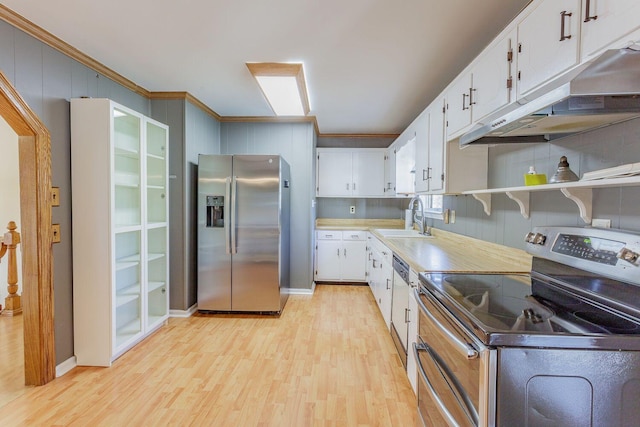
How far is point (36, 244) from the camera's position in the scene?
6.73ft

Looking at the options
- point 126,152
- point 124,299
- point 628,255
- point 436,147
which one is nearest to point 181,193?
point 126,152

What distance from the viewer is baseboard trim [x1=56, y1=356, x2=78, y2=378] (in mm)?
2229

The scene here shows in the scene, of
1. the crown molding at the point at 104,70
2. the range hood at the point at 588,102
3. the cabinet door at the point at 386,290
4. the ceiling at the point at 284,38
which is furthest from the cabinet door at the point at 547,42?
the crown molding at the point at 104,70

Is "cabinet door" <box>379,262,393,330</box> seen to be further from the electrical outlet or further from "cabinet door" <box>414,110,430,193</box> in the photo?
the electrical outlet

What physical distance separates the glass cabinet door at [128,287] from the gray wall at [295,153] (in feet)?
6.01

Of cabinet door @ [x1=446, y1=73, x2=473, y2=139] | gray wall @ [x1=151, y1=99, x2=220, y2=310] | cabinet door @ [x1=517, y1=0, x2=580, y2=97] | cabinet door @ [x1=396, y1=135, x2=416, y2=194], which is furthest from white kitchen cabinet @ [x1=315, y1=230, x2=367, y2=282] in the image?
cabinet door @ [x1=517, y1=0, x2=580, y2=97]

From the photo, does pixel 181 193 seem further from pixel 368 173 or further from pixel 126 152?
pixel 368 173

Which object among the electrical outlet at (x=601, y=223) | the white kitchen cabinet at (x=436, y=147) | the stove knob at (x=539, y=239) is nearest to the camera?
the electrical outlet at (x=601, y=223)

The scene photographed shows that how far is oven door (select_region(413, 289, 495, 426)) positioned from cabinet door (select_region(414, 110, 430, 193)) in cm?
146

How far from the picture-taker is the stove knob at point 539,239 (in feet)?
5.07

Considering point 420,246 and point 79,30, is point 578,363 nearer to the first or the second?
point 420,246

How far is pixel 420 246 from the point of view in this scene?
266 centimetres

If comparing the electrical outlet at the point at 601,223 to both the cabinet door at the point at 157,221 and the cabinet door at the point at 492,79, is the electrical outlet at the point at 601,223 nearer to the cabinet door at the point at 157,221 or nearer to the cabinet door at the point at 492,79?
→ the cabinet door at the point at 492,79

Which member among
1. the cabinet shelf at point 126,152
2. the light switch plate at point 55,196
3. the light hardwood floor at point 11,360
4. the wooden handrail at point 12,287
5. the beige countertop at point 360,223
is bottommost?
the light hardwood floor at point 11,360
